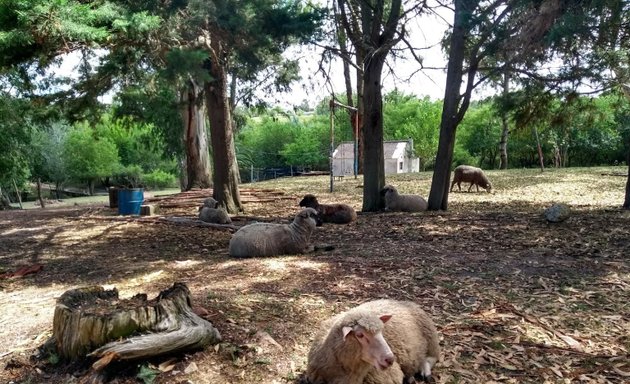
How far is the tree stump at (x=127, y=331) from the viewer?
131 inches

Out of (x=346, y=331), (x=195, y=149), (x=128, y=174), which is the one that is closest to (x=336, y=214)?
(x=346, y=331)

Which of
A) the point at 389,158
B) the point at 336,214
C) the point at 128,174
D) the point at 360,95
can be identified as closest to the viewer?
the point at 336,214

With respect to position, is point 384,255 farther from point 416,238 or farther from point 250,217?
point 250,217

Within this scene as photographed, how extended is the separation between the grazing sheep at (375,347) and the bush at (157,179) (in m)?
56.0

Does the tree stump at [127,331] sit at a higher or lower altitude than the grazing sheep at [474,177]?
lower

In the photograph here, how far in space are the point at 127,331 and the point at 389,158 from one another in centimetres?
3030

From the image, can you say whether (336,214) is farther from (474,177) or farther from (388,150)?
(388,150)

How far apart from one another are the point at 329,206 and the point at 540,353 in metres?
7.20

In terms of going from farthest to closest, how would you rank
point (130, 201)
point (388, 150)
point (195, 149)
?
point (388, 150) < point (195, 149) < point (130, 201)

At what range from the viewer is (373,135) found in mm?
11961

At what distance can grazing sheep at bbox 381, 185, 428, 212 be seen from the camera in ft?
39.0

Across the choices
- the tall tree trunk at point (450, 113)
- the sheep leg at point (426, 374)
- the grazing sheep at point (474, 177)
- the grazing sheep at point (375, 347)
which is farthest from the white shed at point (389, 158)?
the sheep leg at point (426, 374)

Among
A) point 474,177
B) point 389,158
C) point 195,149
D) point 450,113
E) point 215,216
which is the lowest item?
point 215,216

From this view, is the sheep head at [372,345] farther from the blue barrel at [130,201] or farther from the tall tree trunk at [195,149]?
the tall tree trunk at [195,149]
